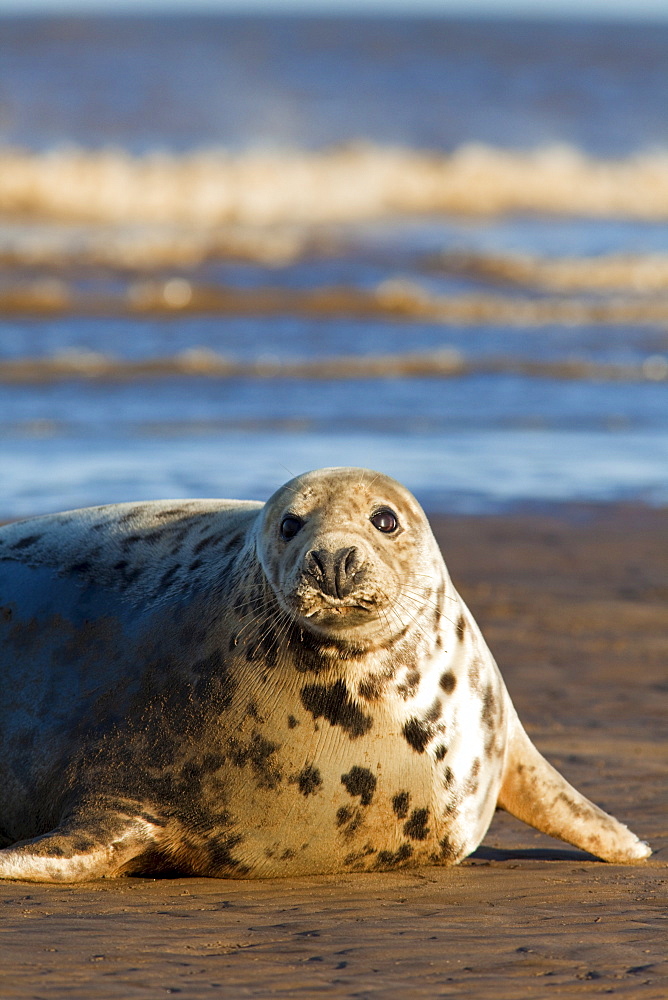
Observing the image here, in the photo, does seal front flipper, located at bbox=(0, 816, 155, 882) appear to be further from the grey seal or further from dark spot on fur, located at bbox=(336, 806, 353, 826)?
dark spot on fur, located at bbox=(336, 806, 353, 826)

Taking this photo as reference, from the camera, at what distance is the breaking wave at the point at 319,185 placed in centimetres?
2719

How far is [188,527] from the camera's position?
4.48 meters

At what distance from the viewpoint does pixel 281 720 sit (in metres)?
3.83

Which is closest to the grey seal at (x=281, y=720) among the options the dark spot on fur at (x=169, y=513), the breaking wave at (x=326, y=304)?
the dark spot on fur at (x=169, y=513)

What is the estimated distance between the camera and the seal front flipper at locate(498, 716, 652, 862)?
4.25 meters

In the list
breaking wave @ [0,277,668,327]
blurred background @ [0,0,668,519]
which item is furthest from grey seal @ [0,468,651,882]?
breaking wave @ [0,277,668,327]

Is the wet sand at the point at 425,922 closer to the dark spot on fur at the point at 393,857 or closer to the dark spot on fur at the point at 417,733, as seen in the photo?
the dark spot on fur at the point at 393,857

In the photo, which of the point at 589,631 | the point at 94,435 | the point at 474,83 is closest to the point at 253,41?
the point at 474,83

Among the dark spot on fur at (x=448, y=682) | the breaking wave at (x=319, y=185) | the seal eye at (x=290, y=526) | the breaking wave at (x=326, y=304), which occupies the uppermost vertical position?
the breaking wave at (x=319, y=185)

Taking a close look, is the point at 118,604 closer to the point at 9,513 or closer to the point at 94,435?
the point at 9,513

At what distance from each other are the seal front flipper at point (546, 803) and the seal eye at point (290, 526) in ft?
3.08

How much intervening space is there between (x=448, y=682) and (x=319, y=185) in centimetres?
2742

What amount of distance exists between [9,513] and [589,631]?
3.33 m

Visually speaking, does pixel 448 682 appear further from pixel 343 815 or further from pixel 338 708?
pixel 343 815
